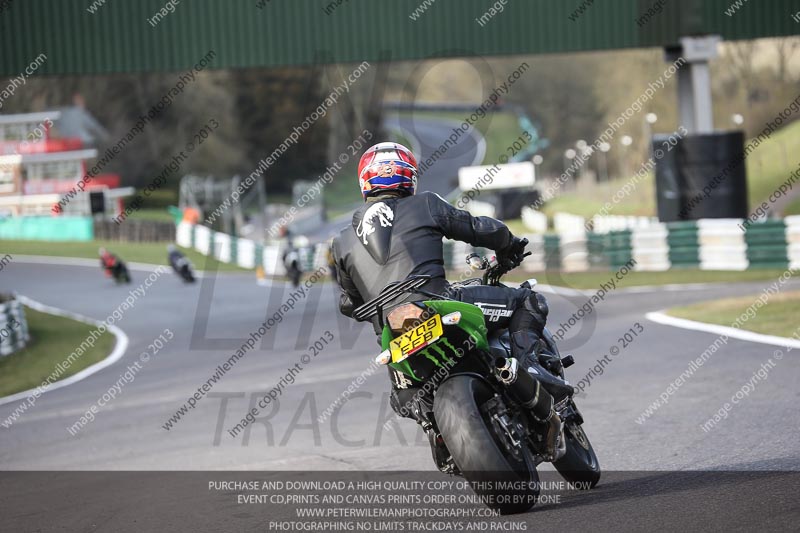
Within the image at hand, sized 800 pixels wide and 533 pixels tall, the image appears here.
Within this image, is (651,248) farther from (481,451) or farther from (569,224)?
(569,224)

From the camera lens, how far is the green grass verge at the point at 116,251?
140 ft

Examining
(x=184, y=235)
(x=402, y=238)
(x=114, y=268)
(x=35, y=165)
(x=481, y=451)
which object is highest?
(x=35, y=165)

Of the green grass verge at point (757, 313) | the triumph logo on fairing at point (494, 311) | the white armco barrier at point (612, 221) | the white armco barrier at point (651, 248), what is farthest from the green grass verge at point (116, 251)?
the triumph logo on fairing at point (494, 311)

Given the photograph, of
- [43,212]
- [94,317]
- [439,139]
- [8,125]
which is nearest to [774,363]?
[94,317]

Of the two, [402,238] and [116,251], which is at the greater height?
[402,238]

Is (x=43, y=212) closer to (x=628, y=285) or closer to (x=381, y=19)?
(x=381, y=19)

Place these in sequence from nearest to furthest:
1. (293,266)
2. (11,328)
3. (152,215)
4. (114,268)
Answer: (11,328) → (293,266) → (114,268) → (152,215)

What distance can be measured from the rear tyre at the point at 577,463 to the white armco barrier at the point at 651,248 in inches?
779

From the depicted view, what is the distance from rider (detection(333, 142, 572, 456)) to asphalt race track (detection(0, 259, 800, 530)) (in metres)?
0.88

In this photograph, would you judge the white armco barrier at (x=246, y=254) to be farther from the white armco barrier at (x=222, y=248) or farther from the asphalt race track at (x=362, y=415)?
the asphalt race track at (x=362, y=415)

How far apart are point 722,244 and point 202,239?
27.4m

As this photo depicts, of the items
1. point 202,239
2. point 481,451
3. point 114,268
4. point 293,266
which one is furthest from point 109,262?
point 481,451

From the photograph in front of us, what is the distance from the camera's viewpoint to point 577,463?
19.1 feet

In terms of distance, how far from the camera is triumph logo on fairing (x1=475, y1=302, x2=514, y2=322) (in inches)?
214
